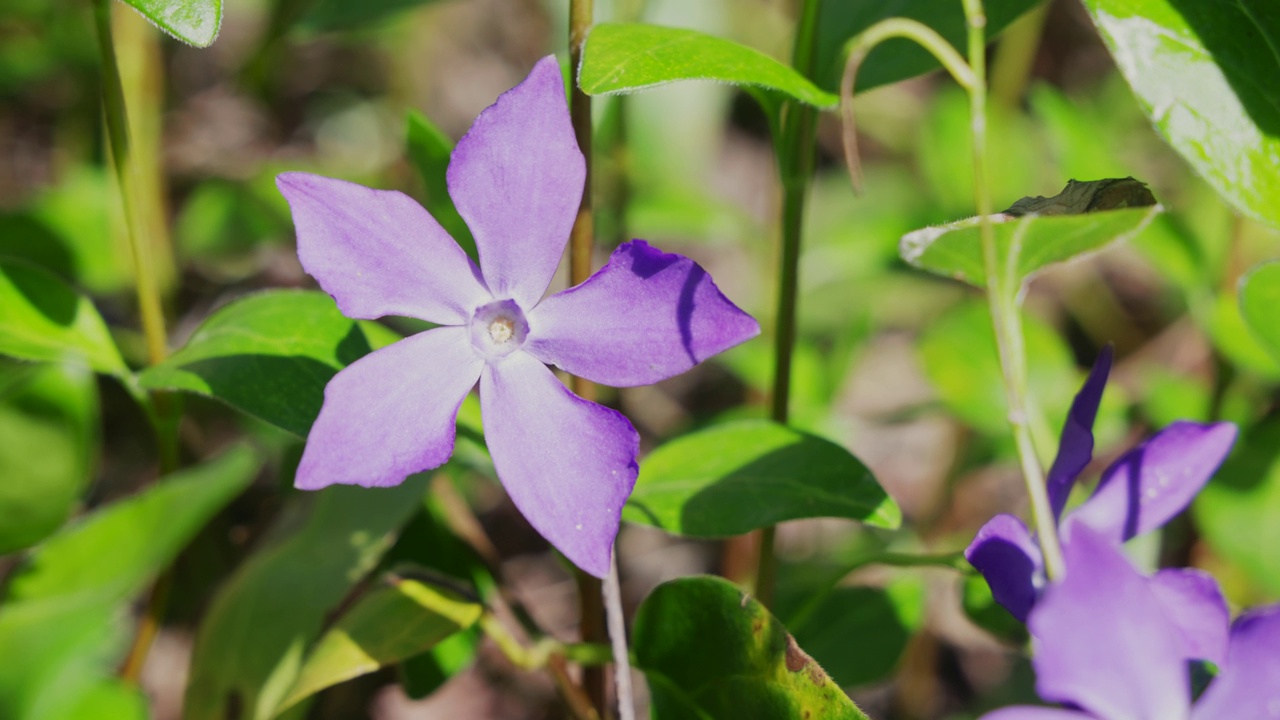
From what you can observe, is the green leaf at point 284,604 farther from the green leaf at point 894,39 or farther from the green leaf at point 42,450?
the green leaf at point 894,39

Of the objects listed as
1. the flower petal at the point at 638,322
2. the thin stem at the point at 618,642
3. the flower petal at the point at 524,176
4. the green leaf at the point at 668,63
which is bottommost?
the thin stem at the point at 618,642

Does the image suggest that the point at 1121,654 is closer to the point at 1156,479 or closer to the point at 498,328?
the point at 1156,479

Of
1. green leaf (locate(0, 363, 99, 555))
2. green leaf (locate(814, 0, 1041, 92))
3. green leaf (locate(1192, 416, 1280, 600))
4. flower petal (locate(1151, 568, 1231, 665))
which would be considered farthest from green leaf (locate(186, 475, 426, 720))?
green leaf (locate(1192, 416, 1280, 600))

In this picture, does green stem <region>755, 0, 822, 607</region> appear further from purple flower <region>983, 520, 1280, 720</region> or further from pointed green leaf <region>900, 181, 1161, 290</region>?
Result: purple flower <region>983, 520, 1280, 720</region>

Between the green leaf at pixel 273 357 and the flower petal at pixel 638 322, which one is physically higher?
the flower petal at pixel 638 322

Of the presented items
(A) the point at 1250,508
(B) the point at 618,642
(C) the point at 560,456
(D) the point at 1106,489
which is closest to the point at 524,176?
(C) the point at 560,456

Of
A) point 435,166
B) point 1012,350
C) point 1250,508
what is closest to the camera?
point 1012,350

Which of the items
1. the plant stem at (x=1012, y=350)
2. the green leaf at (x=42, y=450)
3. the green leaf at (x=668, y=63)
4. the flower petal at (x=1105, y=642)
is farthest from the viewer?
the green leaf at (x=42, y=450)

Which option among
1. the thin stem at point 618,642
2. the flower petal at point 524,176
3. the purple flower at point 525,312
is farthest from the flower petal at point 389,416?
the thin stem at point 618,642

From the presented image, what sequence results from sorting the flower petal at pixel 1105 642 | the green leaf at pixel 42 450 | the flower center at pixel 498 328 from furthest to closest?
the green leaf at pixel 42 450
the flower center at pixel 498 328
the flower petal at pixel 1105 642
